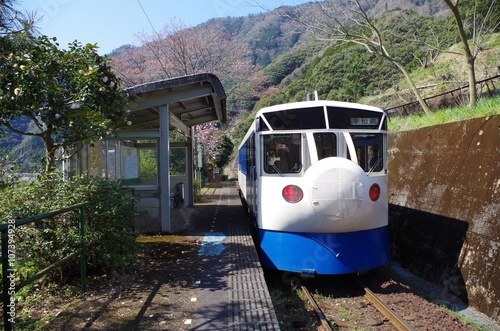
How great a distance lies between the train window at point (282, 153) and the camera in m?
6.04

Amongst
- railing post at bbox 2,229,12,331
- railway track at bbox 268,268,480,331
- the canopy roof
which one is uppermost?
the canopy roof

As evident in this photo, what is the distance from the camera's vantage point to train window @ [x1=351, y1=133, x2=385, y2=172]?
20.2 feet

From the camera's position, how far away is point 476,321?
5211 mm

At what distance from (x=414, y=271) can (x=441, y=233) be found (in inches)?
39.2

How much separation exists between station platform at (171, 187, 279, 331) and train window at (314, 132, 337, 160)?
203cm

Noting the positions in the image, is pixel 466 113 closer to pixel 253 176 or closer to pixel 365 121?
pixel 365 121

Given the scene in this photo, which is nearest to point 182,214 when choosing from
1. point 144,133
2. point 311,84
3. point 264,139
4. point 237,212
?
point 237,212

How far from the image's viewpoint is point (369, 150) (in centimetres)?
627

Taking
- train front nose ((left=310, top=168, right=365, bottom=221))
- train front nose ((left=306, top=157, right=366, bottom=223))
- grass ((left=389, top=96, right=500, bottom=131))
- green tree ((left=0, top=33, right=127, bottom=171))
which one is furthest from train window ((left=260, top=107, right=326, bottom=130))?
Result: grass ((left=389, top=96, right=500, bottom=131))

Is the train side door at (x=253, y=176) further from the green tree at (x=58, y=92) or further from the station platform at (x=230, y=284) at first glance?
the green tree at (x=58, y=92)

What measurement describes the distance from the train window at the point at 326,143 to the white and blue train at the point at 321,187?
2 cm

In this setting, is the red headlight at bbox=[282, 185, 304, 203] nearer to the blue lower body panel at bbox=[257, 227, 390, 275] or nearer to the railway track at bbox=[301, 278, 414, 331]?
the blue lower body panel at bbox=[257, 227, 390, 275]

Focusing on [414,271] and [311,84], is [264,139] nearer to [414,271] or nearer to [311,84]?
[414,271]

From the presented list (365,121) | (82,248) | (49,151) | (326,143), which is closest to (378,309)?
(326,143)
